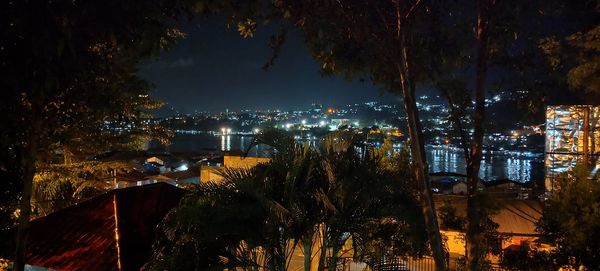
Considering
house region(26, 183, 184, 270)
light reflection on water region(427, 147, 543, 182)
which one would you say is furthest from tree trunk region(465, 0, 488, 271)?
light reflection on water region(427, 147, 543, 182)

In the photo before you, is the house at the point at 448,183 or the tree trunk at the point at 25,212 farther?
the house at the point at 448,183

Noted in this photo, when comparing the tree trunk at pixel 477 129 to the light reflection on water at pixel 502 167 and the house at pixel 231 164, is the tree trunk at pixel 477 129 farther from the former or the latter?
the light reflection on water at pixel 502 167

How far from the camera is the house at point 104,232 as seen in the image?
16.5 feet

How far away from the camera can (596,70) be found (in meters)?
7.68

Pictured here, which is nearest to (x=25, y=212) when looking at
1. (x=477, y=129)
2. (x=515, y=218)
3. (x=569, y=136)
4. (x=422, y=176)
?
(x=422, y=176)

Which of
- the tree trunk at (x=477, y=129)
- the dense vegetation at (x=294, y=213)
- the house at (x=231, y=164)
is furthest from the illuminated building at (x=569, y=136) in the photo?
the dense vegetation at (x=294, y=213)

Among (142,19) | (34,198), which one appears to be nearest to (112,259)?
(142,19)

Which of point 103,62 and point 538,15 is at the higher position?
point 538,15

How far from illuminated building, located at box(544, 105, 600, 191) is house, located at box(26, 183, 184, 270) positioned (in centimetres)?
779

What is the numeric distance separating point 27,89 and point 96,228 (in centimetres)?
154

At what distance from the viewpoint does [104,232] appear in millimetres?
5188

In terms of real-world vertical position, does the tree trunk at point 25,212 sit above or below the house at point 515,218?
above

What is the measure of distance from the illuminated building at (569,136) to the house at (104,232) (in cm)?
779

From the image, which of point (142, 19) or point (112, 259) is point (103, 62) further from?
point (112, 259)
